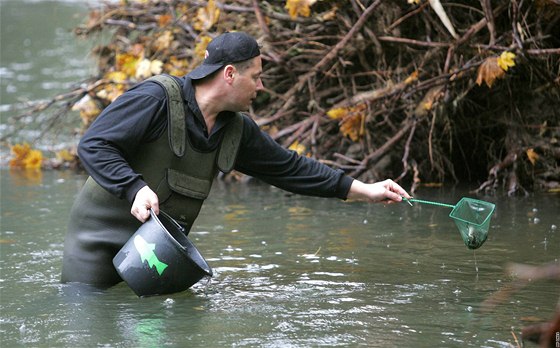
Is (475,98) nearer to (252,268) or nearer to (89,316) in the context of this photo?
(252,268)

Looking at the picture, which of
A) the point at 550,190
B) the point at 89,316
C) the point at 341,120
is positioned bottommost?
the point at 89,316

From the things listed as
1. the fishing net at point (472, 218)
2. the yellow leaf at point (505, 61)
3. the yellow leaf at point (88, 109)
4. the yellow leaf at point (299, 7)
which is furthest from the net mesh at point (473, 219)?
the yellow leaf at point (88, 109)

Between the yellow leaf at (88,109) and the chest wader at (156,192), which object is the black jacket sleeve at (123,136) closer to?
the chest wader at (156,192)

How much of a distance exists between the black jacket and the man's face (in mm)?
170

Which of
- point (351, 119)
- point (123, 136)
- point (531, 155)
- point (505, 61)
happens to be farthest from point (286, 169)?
point (531, 155)

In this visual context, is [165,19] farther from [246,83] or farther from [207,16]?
[246,83]

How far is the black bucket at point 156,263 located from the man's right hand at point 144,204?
36 millimetres

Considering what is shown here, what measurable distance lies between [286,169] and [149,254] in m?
1.04

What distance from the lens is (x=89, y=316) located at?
177 inches

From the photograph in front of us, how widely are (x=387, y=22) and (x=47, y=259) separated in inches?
140

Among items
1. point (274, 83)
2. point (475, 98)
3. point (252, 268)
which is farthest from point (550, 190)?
point (252, 268)

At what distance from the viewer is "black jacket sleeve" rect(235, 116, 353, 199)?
524 cm

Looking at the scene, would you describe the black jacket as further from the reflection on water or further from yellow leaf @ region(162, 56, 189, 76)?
yellow leaf @ region(162, 56, 189, 76)

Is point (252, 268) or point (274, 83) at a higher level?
point (274, 83)
